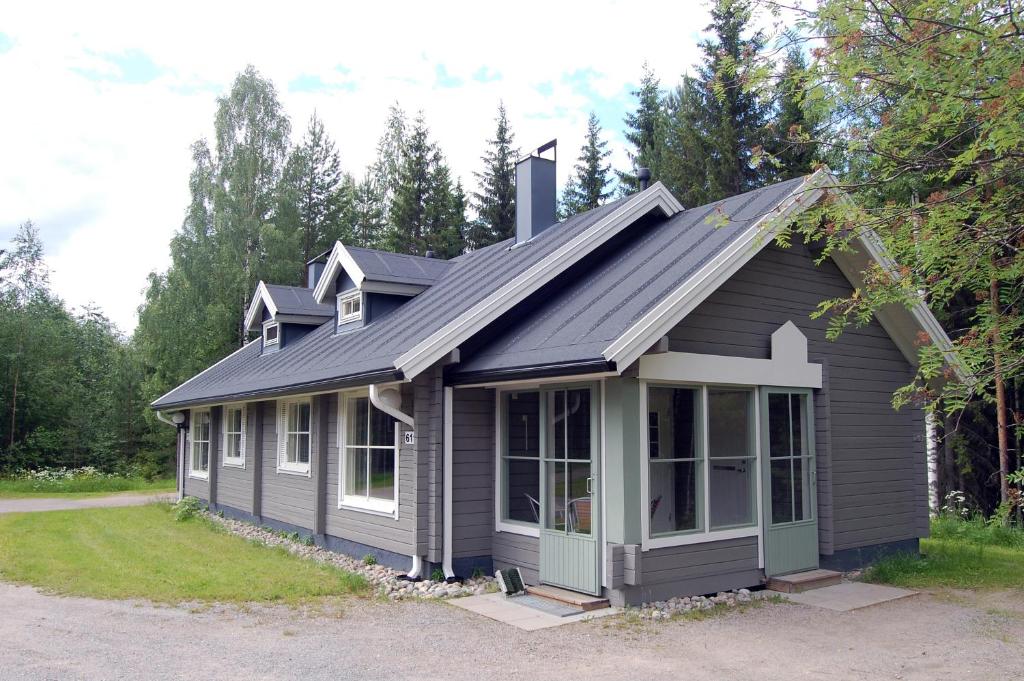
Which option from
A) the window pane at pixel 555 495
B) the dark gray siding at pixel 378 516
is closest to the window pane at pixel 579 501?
the window pane at pixel 555 495

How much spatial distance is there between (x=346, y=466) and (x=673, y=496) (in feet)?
15.3

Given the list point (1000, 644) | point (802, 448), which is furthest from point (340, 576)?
point (1000, 644)

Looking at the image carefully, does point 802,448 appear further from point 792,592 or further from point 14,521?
point 14,521

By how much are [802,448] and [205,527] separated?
10.3 meters

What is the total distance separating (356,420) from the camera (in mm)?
10508

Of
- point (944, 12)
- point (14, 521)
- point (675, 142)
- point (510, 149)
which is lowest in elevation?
point (14, 521)

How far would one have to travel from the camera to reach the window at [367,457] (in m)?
9.60

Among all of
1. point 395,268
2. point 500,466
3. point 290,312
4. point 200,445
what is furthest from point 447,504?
point 200,445

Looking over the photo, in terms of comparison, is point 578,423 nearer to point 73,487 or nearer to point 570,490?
point 570,490

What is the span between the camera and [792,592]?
27.8 ft

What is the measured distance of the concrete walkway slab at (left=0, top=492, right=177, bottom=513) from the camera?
18078 millimetres

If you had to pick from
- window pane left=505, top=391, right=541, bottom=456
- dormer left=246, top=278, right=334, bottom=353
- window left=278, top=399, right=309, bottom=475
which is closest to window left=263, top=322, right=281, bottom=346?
dormer left=246, top=278, right=334, bottom=353

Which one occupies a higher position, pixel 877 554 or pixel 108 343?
pixel 108 343

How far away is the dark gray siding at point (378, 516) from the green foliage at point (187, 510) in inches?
223
